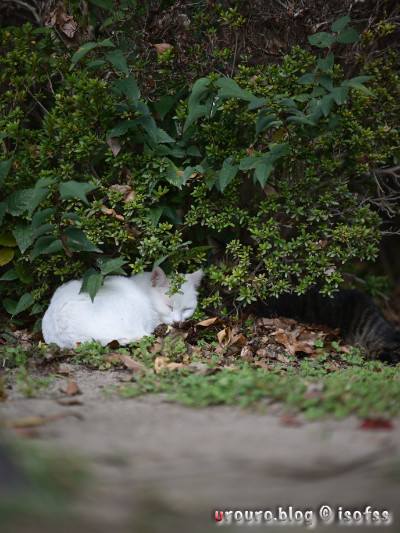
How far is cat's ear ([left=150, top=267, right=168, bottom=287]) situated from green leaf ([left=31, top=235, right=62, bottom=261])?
30.1 inches

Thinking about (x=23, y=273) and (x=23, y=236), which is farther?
(x=23, y=273)

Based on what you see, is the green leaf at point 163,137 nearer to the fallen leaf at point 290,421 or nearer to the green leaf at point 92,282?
the green leaf at point 92,282

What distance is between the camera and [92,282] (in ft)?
11.9

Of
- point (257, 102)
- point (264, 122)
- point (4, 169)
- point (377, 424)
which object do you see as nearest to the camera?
point (377, 424)

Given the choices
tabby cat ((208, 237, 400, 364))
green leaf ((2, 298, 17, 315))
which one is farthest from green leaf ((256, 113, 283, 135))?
green leaf ((2, 298, 17, 315))

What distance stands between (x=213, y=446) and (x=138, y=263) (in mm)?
2163

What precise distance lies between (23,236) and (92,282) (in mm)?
711

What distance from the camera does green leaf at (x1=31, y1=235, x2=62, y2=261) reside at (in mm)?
3520

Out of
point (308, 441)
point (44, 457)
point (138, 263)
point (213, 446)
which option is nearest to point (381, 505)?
point (308, 441)

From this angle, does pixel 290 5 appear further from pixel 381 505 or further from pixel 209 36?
pixel 381 505

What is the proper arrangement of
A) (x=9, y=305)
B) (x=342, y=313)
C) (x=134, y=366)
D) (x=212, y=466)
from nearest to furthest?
(x=212, y=466) → (x=134, y=366) → (x=9, y=305) → (x=342, y=313)

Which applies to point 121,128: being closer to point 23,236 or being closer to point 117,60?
point 117,60

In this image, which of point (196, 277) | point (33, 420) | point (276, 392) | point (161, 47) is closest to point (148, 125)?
point (161, 47)

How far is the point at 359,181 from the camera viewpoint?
14.6 ft
